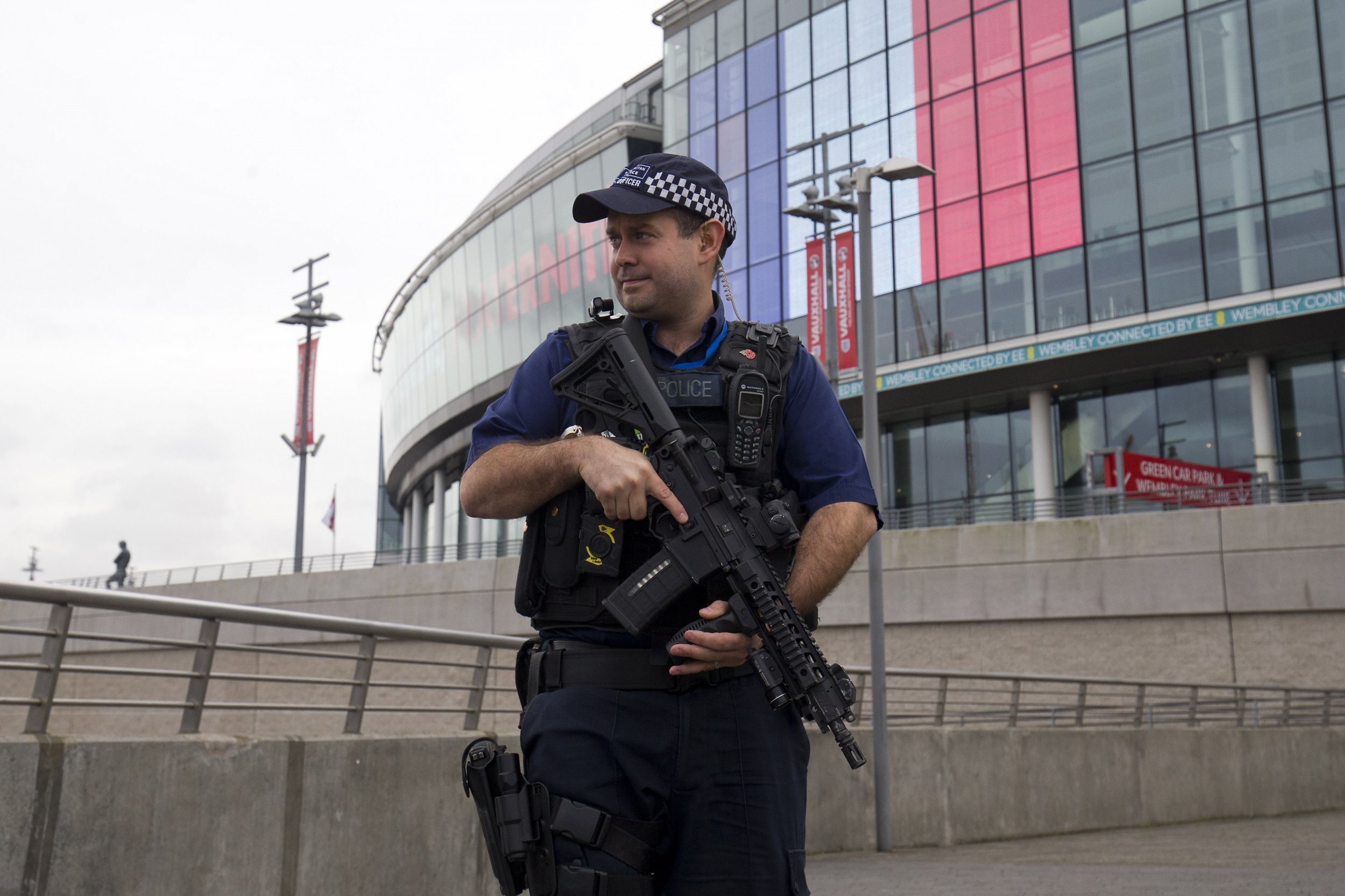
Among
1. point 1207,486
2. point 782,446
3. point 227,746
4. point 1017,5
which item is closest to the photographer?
point 782,446

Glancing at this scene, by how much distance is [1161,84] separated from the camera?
1273 inches

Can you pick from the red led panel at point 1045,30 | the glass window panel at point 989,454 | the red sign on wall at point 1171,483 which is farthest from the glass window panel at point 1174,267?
the glass window panel at point 989,454

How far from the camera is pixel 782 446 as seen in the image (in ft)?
10.5

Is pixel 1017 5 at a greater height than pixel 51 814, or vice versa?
pixel 1017 5

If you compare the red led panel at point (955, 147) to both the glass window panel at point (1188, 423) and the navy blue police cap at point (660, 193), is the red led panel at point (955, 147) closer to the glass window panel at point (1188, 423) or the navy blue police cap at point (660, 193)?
the glass window panel at point (1188, 423)

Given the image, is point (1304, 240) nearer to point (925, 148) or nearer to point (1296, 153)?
point (1296, 153)

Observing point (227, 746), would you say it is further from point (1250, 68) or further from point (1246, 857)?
point (1250, 68)

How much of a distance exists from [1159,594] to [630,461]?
24.1 metres

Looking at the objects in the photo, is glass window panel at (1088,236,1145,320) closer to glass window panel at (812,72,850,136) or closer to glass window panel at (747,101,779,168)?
glass window panel at (812,72,850,136)

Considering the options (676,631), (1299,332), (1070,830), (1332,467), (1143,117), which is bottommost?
(1070,830)

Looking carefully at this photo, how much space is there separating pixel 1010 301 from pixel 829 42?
9.95 metres

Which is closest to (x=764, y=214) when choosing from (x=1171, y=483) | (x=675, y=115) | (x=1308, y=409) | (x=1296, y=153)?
(x=675, y=115)

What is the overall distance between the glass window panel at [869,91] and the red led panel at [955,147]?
5.56 feet

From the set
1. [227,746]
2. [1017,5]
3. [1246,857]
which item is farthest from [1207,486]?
[227,746]
